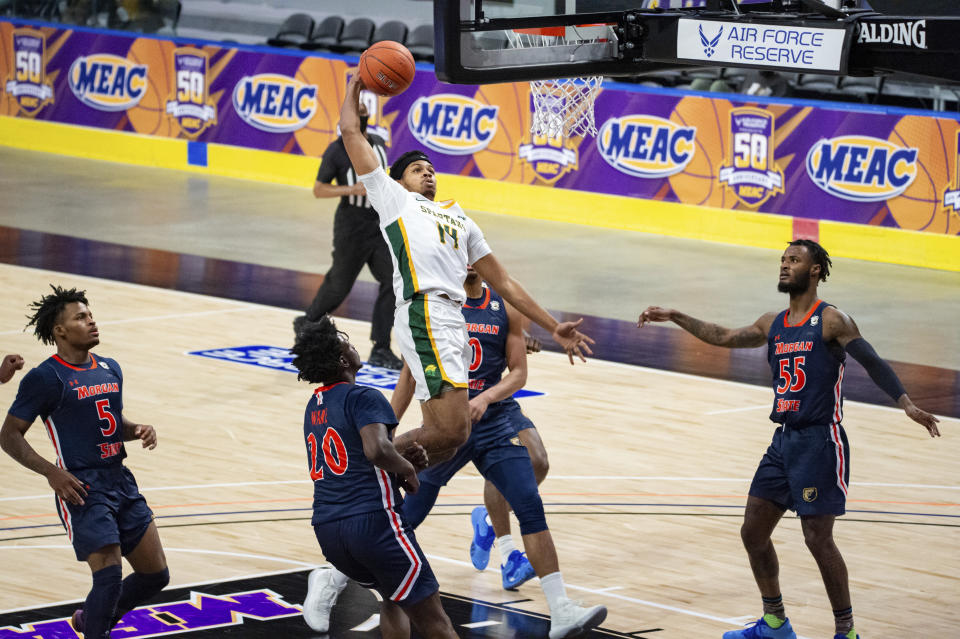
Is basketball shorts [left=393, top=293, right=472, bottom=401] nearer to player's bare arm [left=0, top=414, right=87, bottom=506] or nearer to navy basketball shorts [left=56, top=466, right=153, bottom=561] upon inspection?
navy basketball shorts [left=56, top=466, right=153, bottom=561]

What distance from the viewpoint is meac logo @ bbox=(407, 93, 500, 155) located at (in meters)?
22.9

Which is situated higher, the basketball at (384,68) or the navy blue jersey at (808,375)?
the basketball at (384,68)

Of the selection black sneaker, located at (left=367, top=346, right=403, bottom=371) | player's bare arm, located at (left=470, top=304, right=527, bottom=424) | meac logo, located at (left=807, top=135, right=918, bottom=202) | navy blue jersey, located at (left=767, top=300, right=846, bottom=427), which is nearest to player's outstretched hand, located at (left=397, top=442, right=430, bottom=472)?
player's bare arm, located at (left=470, top=304, right=527, bottom=424)

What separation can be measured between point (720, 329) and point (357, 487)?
248 cm

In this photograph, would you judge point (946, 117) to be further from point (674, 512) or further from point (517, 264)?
point (674, 512)

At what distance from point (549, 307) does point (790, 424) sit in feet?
30.3

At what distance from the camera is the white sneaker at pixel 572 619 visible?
7.98 metres

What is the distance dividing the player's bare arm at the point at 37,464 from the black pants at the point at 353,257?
6650 mm

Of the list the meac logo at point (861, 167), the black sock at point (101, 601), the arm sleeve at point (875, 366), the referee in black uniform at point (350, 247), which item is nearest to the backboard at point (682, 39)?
the arm sleeve at point (875, 366)

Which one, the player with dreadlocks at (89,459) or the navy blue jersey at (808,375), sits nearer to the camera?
the player with dreadlocks at (89,459)

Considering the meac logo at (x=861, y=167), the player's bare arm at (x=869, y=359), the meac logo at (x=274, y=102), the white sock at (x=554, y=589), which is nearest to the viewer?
the player's bare arm at (x=869, y=359)

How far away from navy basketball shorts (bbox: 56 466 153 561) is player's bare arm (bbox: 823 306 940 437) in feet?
10.8

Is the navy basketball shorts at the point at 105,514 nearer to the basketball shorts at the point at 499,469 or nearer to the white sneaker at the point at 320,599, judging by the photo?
the white sneaker at the point at 320,599

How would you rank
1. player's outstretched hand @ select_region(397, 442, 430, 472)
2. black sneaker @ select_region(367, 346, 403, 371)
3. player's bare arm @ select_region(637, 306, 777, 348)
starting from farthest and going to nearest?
black sneaker @ select_region(367, 346, 403, 371) → player's bare arm @ select_region(637, 306, 777, 348) → player's outstretched hand @ select_region(397, 442, 430, 472)
